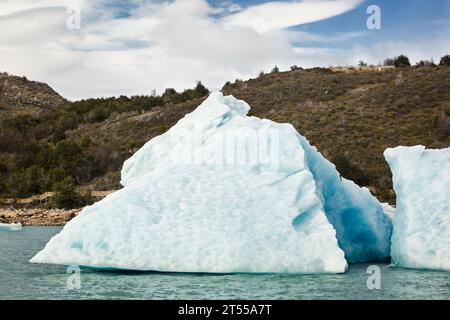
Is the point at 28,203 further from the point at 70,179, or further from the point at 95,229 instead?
the point at 95,229

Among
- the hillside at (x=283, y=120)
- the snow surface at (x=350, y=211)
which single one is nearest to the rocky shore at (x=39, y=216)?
the hillside at (x=283, y=120)

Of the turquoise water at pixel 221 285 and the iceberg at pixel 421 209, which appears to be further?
the iceberg at pixel 421 209

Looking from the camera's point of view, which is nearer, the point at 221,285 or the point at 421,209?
the point at 221,285

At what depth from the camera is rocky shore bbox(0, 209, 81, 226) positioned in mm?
31703

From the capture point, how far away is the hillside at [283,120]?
122 feet

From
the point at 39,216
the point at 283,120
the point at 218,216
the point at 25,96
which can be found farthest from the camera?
the point at 25,96

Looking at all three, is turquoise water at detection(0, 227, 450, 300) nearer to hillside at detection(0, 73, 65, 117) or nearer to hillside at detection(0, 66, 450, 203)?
hillside at detection(0, 66, 450, 203)

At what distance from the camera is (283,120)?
42.4 meters

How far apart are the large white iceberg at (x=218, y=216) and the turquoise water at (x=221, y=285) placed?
0.78 feet

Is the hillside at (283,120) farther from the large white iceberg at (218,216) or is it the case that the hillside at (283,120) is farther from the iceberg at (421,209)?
the large white iceberg at (218,216)

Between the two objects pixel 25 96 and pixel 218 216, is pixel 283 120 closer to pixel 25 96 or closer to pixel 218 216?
pixel 218 216

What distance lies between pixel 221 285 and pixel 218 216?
1.37 metres

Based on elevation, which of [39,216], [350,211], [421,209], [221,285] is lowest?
[39,216]

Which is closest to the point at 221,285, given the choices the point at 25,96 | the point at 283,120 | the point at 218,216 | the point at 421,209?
the point at 218,216
